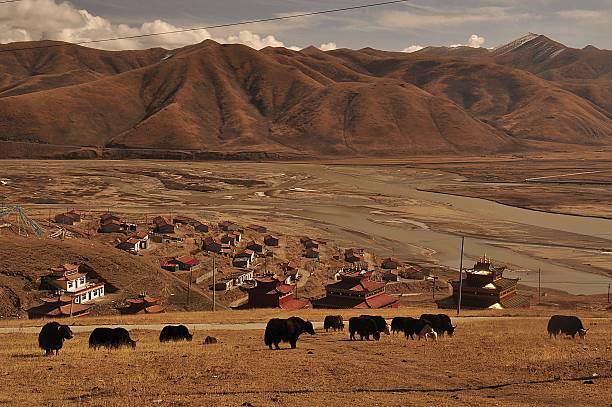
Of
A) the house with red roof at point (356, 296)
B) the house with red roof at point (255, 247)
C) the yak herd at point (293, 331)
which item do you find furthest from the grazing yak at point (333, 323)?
the house with red roof at point (255, 247)

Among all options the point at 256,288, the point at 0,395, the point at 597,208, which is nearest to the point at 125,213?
the point at 256,288

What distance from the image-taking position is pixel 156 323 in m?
33.0

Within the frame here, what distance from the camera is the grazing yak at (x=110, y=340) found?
71.2 ft

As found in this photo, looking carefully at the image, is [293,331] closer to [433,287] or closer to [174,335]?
[174,335]

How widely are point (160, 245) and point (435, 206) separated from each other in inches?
2642

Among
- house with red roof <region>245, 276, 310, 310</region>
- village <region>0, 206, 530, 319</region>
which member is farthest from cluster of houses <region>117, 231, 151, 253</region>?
house with red roof <region>245, 276, 310, 310</region>

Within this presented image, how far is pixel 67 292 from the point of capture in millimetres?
55656

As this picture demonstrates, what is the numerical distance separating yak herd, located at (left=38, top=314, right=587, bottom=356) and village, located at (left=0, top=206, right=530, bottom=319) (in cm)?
2815

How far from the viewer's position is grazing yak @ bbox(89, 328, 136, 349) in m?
21.7

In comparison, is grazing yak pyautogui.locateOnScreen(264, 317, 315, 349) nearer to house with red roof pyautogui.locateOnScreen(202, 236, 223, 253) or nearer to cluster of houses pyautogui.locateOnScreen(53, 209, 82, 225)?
house with red roof pyautogui.locateOnScreen(202, 236, 223, 253)

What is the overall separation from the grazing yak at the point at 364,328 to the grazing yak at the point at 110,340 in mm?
8495

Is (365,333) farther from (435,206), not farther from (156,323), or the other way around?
(435,206)

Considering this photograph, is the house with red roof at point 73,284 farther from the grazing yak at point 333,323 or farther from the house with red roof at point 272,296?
the grazing yak at point 333,323

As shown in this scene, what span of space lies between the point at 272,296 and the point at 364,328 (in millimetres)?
33143
